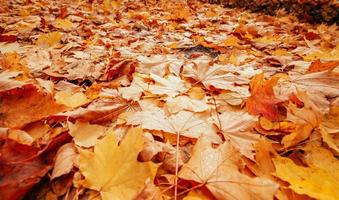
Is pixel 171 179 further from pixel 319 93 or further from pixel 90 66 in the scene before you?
pixel 90 66

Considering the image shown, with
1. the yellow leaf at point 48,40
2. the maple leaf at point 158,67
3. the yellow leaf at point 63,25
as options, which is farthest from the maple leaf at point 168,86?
the yellow leaf at point 63,25

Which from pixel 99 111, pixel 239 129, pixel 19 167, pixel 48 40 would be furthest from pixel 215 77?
pixel 48 40

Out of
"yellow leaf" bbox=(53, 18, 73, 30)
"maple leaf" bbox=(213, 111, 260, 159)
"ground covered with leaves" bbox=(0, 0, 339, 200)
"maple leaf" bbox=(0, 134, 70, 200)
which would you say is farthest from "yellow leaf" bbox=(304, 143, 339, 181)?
"yellow leaf" bbox=(53, 18, 73, 30)

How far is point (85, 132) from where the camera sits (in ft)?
2.44

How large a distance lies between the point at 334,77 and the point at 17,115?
1021mm

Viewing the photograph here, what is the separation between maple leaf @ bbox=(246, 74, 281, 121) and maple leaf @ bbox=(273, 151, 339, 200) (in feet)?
0.74

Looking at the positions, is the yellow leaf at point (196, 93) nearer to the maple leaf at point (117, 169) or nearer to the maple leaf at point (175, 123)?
the maple leaf at point (175, 123)

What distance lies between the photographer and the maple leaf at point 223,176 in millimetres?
528

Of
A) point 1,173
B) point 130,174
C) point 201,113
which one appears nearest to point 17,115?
point 1,173

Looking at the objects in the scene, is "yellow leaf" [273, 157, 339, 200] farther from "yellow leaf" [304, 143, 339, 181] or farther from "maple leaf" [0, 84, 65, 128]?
"maple leaf" [0, 84, 65, 128]

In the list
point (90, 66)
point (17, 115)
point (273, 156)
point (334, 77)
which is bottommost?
point (90, 66)

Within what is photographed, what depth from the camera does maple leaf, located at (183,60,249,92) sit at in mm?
1056

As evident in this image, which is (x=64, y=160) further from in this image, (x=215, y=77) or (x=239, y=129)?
(x=215, y=77)

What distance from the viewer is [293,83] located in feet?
3.39
